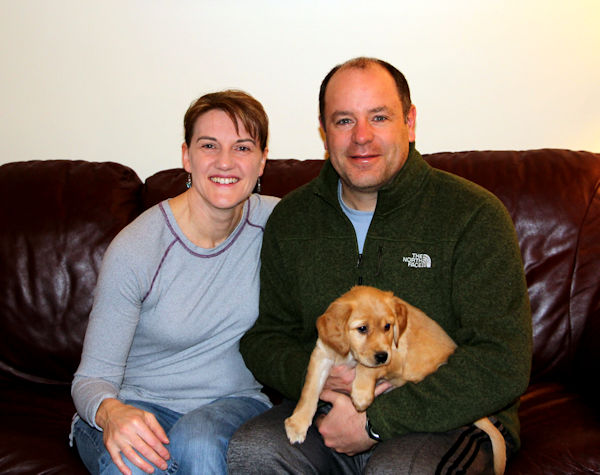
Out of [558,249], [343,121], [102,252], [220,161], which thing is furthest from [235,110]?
[558,249]

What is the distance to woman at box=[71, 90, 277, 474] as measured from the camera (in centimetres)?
207

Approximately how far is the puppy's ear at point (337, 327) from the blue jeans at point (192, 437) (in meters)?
0.47

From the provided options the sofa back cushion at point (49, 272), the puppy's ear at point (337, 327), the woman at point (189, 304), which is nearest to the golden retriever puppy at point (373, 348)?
the puppy's ear at point (337, 327)

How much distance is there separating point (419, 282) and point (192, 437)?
95 cm

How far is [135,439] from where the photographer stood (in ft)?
6.04

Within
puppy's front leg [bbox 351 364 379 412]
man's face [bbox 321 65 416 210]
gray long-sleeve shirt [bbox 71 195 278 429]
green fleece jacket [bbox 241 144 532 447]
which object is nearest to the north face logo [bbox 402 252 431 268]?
green fleece jacket [bbox 241 144 532 447]

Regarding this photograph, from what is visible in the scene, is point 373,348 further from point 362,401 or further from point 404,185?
point 404,185

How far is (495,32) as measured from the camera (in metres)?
3.19

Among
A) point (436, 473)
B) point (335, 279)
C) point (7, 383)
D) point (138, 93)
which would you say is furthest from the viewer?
point (138, 93)

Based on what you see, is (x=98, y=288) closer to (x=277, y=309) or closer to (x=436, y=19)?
(x=277, y=309)

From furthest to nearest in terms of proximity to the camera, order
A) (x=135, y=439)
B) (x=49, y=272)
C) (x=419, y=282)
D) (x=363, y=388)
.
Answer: (x=49, y=272)
(x=419, y=282)
(x=363, y=388)
(x=135, y=439)

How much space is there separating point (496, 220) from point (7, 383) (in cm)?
235

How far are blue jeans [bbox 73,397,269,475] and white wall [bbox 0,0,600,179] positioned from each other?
5.56 ft

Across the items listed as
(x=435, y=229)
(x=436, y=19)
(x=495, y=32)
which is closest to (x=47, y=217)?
(x=435, y=229)
